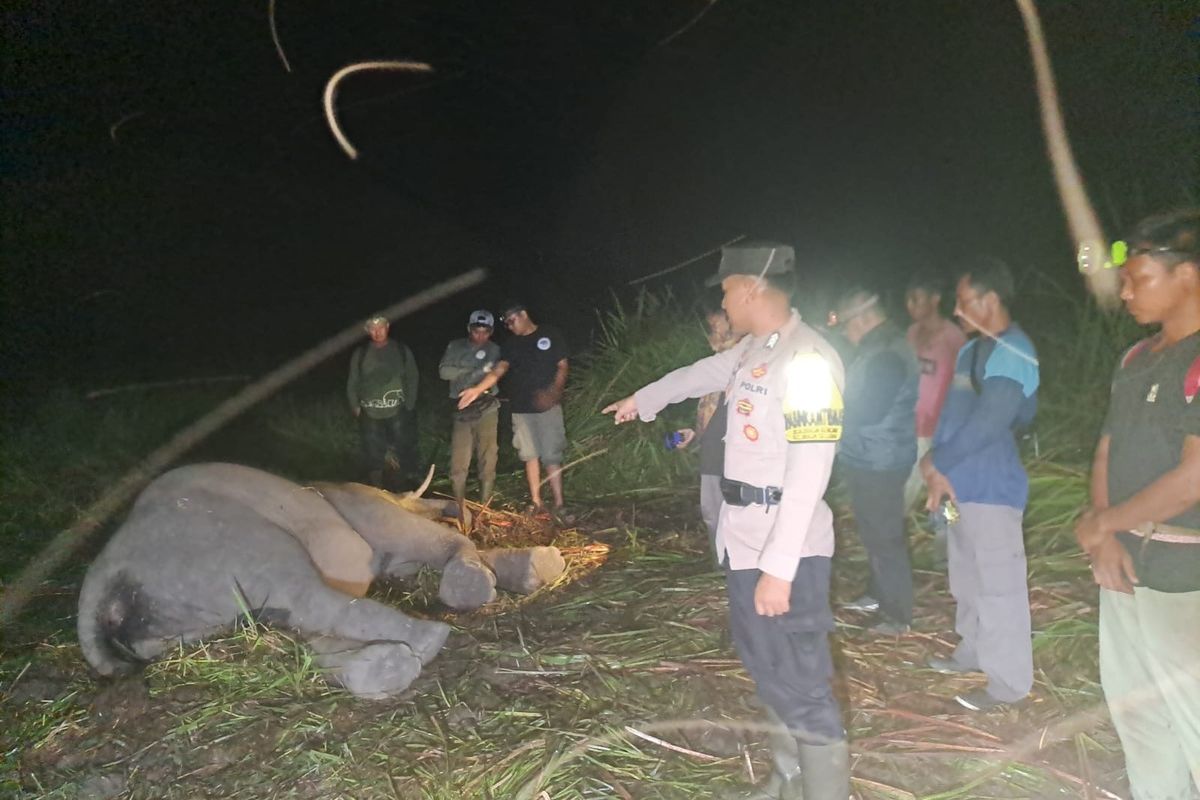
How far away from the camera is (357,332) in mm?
16109

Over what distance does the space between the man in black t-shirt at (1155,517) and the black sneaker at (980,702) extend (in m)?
0.81

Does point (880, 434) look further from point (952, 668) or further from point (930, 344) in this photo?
point (952, 668)

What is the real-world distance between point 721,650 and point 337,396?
344 inches

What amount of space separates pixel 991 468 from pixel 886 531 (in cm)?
88

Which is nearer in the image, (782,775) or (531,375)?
(782,775)

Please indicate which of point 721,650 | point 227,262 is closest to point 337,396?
point 227,262

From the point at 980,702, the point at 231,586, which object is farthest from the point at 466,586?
the point at 980,702

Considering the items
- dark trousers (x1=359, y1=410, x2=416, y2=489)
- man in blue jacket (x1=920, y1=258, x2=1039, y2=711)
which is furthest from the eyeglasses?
dark trousers (x1=359, y1=410, x2=416, y2=489)

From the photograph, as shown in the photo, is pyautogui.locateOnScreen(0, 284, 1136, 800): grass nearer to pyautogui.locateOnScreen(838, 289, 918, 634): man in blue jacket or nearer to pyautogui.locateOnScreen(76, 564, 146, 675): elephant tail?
pyautogui.locateOnScreen(76, 564, 146, 675): elephant tail

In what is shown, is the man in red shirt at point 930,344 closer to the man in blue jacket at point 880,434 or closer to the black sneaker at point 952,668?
the man in blue jacket at point 880,434

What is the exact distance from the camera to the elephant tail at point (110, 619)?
3820 mm

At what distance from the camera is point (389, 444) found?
6.58 m

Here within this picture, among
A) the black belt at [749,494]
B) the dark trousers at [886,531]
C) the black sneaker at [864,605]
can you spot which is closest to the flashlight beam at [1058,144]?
the black sneaker at [864,605]

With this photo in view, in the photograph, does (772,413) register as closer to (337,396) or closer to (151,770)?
(151,770)
